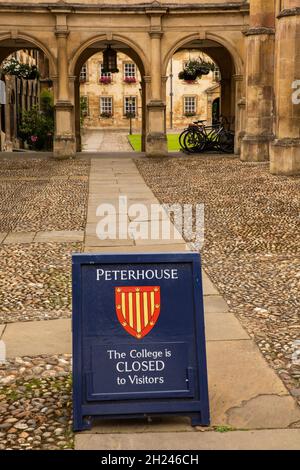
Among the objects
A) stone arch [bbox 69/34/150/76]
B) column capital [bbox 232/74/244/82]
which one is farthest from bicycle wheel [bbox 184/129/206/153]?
stone arch [bbox 69/34/150/76]

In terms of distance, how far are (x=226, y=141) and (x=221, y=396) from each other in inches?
829

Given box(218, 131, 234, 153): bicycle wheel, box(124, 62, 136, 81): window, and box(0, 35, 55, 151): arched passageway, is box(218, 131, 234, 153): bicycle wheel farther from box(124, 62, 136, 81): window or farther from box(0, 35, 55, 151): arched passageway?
box(124, 62, 136, 81): window

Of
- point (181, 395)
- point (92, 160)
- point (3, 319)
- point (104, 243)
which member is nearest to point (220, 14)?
point (92, 160)

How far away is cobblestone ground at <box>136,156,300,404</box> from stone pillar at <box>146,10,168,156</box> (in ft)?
20.2

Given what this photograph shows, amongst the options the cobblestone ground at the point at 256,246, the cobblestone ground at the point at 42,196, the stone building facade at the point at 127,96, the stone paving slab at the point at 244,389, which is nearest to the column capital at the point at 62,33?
the cobblestone ground at the point at 42,196

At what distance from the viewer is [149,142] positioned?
23328 millimetres

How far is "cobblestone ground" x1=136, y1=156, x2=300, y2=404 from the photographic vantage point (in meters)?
4.84

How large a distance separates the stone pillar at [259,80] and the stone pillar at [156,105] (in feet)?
12.1

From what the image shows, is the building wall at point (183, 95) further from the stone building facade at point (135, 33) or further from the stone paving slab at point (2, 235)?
the stone paving slab at point (2, 235)

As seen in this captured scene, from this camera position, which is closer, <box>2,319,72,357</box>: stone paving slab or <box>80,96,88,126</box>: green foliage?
<box>2,319,72,357</box>: stone paving slab

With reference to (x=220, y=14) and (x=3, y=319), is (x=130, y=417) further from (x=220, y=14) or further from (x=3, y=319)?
(x=220, y=14)

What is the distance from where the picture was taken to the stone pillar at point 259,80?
65.3 ft

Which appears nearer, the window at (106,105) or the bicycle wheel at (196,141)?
the bicycle wheel at (196,141)
